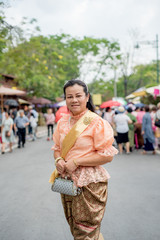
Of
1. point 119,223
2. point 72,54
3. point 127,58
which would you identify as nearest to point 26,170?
point 119,223

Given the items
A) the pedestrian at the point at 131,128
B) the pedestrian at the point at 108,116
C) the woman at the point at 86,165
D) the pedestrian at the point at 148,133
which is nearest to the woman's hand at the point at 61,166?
the woman at the point at 86,165

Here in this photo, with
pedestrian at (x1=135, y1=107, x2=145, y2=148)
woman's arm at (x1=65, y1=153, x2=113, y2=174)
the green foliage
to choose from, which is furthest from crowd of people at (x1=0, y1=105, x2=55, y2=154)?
the green foliage

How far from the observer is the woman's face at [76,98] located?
2.37 meters

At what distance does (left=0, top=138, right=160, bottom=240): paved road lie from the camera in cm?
345

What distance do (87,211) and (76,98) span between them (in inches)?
38.9

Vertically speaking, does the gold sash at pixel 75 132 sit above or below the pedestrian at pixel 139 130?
above

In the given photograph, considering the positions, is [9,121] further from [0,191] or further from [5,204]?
[5,204]

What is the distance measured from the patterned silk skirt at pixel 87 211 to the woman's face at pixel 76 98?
678 millimetres

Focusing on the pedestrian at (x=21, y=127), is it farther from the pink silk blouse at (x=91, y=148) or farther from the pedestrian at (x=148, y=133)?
the pink silk blouse at (x=91, y=148)

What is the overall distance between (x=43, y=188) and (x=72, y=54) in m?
28.8

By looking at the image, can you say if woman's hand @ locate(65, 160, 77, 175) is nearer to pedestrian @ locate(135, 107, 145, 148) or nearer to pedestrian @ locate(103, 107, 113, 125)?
pedestrian @ locate(135, 107, 145, 148)

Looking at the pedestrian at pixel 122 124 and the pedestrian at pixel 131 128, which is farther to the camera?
the pedestrian at pixel 131 128

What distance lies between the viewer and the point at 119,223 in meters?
3.68

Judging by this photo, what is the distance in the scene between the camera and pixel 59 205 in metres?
4.46
